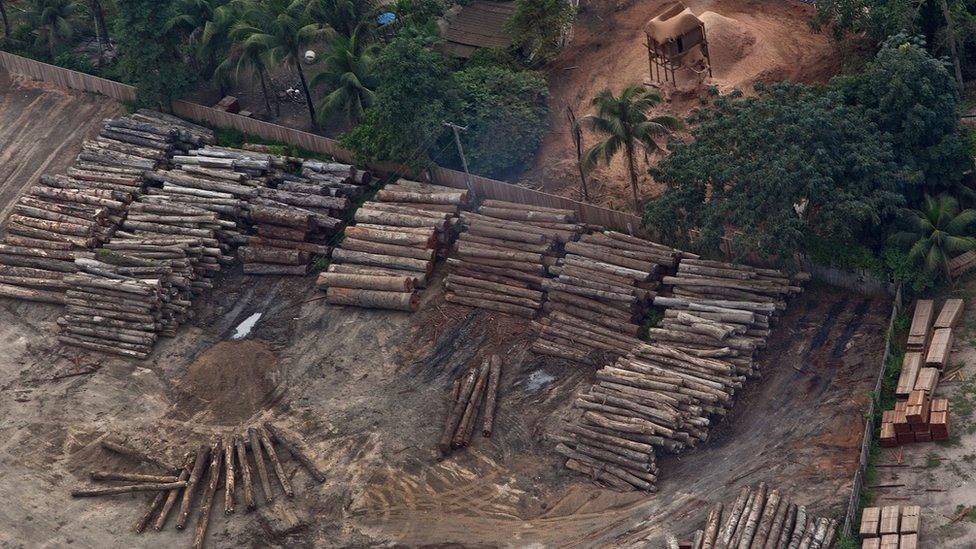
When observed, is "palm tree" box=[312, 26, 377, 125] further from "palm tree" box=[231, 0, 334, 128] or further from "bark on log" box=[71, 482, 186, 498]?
"bark on log" box=[71, 482, 186, 498]

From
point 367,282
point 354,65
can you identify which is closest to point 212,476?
point 367,282

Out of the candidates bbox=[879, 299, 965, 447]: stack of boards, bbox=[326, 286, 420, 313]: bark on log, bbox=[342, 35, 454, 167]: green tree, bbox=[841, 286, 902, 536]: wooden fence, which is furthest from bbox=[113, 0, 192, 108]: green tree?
bbox=[879, 299, 965, 447]: stack of boards

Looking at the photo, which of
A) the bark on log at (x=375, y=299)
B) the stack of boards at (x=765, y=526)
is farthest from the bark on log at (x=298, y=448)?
the stack of boards at (x=765, y=526)

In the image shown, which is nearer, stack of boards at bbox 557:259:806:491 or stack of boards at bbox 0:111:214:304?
stack of boards at bbox 557:259:806:491

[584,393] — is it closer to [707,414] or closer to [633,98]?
[707,414]

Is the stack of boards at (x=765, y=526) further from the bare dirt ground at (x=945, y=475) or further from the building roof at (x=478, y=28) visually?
the building roof at (x=478, y=28)

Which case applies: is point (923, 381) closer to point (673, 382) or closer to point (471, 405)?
point (673, 382)
